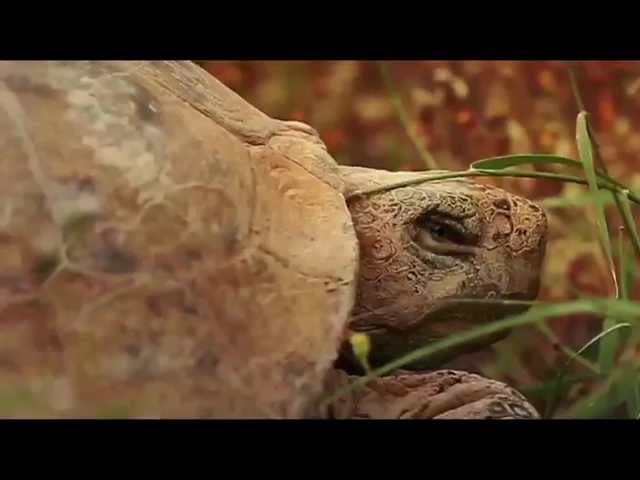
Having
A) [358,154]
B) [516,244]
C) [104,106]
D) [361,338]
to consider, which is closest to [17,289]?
[104,106]

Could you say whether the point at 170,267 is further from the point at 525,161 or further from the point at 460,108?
the point at 460,108

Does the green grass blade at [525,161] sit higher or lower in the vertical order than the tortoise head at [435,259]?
higher

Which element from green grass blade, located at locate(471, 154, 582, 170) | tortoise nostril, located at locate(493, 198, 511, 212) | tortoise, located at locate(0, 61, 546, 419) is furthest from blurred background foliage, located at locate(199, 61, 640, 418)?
green grass blade, located at locate(471, 154, 582, 170)

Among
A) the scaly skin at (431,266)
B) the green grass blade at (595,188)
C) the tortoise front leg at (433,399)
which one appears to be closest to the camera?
the green grass blade at (595,188)

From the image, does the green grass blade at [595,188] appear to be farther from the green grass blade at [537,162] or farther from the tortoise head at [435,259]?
the tortoise head at [435,259]

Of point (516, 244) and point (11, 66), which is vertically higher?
point (11, 66)

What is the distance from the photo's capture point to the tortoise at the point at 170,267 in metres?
0.90

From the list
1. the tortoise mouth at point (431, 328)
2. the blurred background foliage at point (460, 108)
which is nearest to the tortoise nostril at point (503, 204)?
the tortoise mouth at point (431, 328)

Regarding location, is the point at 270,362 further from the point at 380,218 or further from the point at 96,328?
the point at 380,218

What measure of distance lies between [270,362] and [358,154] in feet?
5.19

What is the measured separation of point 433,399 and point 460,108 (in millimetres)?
1605

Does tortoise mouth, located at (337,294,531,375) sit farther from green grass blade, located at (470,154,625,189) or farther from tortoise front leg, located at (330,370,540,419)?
green grass blade, located at (470,154,625,189)

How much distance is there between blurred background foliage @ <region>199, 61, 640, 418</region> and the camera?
248cm

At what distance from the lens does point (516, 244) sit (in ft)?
4.05
